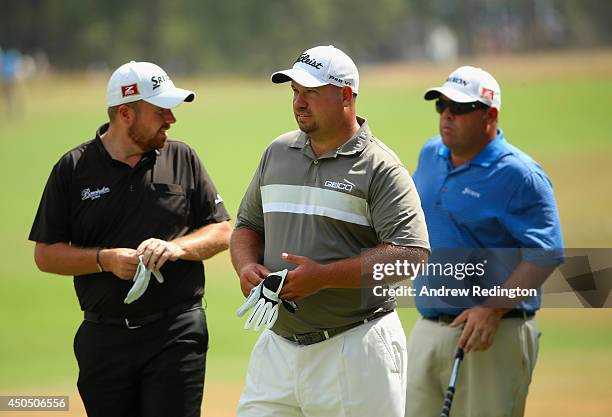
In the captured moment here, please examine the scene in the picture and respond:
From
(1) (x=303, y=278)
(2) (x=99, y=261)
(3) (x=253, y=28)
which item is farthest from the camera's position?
(3) (x=253, y=28)

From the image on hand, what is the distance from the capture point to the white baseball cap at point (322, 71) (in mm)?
4543

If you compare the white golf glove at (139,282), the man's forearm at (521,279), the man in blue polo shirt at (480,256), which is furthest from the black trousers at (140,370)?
the man's forearm at (521,279)

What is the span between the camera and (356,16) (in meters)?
52.8

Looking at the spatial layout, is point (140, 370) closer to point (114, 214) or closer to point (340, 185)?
point (114, 214)

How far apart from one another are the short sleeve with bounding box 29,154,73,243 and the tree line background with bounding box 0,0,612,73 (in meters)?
43.9

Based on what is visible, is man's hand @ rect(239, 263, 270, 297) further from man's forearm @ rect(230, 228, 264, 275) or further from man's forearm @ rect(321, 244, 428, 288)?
man's forearm @ rect(321, 244, 428, 288)

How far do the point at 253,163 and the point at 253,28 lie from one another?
24.4 m

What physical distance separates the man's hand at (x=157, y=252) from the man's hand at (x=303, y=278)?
0.78m

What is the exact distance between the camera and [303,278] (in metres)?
4.33

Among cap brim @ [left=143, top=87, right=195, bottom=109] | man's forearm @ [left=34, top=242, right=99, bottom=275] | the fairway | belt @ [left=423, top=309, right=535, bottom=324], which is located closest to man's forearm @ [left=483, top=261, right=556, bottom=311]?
belt @ [left=423, top=309, right=535, bottom=324]

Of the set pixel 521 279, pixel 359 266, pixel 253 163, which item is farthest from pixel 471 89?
pixel 253 163

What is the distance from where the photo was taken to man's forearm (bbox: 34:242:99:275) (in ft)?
16.5

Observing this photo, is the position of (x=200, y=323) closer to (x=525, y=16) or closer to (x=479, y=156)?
(x=479, y=156)

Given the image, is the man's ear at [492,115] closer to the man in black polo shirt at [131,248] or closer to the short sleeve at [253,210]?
the short sleeve at [253,210]
